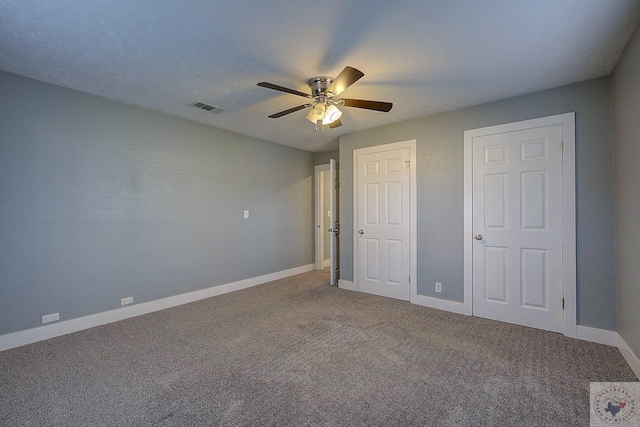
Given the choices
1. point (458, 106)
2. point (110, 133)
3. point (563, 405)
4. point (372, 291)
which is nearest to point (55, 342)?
point (110, 133)

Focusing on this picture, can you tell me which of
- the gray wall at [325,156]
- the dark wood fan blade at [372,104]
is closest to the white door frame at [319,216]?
the gray wall at [325,156]

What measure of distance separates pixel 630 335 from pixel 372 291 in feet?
8.47

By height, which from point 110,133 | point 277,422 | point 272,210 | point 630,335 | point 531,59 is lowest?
point 277,422

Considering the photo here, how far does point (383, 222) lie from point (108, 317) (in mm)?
3495

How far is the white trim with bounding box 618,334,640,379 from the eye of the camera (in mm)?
2062

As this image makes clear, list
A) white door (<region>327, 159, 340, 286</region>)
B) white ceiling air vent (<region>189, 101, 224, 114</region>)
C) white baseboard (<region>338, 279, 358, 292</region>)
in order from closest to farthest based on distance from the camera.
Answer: white ceiling air vent (<region>189, 101, 224, 114</region>) → white baseboard (<region>338, 279, 358, 292</region>) → white door (<region>327, 159, 340, 286</region>)

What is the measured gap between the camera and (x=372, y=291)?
4223 mm

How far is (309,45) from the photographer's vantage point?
211 centimetres

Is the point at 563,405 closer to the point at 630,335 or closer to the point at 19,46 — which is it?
the point at 630,335

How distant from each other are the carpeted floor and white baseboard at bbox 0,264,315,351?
4.4 inches

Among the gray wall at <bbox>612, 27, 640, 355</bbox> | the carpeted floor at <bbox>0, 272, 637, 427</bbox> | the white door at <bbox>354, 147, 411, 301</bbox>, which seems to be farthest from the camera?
the white door at <bbox>354, 147, 411, 301</bbox>

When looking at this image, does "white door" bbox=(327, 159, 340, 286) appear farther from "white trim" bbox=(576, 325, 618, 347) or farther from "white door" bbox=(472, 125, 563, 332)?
"white trim" bbox=(576, 325, 618, 347)

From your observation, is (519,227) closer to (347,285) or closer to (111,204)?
(347,285)

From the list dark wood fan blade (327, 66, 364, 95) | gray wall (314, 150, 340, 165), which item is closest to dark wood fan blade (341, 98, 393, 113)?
dark wood fan blade (327, 66, 364, 95)
